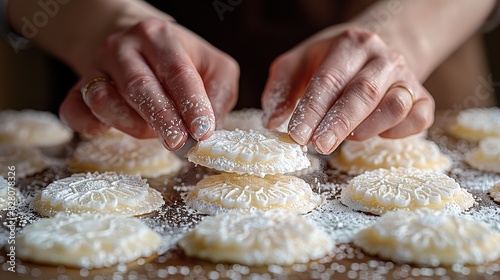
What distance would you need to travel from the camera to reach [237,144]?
159cm

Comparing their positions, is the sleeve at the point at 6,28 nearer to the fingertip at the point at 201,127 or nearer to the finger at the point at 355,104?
the fingertip at the point at 201,127

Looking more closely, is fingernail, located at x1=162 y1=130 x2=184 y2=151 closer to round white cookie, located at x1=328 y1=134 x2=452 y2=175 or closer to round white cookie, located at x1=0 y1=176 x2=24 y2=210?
round white cookie, located at x1=0 y1=176 x2=24 y2=210

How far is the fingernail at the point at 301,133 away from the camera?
1.62m

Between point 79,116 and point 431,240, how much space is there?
1122 mm

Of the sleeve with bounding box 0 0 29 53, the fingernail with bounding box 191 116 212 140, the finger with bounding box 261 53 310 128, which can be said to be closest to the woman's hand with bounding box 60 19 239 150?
the fingernail with bounding box 191 116 212 140

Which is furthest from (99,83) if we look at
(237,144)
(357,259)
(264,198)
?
(357,259)

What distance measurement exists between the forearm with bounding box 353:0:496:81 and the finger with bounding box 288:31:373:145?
0.99 ft

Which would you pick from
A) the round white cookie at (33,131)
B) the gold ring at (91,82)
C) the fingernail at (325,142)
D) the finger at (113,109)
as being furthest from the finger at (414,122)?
the round white cookie at (33,131)

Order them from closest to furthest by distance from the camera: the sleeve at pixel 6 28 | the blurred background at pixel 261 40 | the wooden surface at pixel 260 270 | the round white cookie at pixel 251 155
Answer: the wooden surface at pixel 260 270 < the round white cookie at pixel 251 155 < the sleeve at pixel 6 28 < the blurred background at pixel 261 40

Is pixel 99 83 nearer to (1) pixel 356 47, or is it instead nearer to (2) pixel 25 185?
(2) pixel 25 185

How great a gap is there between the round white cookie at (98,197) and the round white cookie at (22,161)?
0.34 meters

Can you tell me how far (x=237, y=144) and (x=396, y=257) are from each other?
1.57ft

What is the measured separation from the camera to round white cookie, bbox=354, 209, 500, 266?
1.27m

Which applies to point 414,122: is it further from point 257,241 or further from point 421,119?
point 257,241
